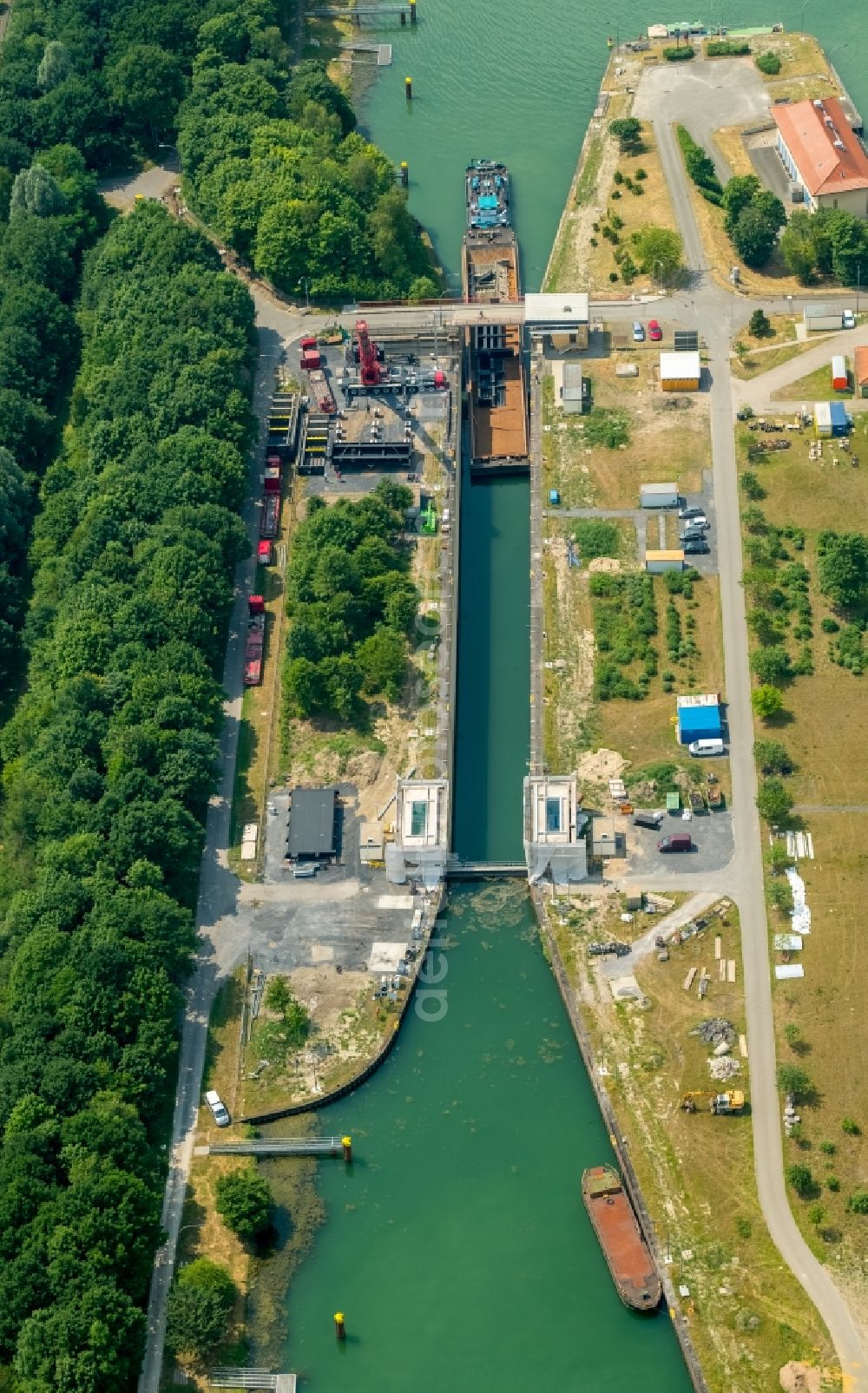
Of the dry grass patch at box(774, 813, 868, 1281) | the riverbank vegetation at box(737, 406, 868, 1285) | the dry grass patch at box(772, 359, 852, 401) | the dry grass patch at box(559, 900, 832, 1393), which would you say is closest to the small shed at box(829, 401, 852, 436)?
the riverbank vegetation at box(737, 406, 868, 1285)

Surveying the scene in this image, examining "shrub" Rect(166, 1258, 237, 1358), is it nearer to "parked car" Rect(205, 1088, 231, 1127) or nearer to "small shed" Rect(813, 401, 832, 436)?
"parked car" Rect(205, 1088, 231, 1127)

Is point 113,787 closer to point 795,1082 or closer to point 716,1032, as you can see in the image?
point 716,1032

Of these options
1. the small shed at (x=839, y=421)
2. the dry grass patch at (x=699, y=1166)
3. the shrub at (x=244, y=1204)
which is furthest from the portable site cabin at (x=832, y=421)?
the shrub at (x=244, y=1204)

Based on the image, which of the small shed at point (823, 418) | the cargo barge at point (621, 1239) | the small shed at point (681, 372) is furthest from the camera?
the small shed at point (681, 372)

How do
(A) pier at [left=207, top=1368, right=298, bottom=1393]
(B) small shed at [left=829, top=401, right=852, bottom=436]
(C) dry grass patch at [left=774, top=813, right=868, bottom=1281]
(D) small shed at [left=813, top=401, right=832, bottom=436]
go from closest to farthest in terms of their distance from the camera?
(A) pier at [left=207, top=1368, right=298, bottom=1393] → (C) dry grass patch at [left=774, top=813, right=868, bottom=1281] → (B) small shed at [left=829, top=401, right=852, bottom=436] → (D) small shed at [left=813, top=401, right=832, bottom=436]

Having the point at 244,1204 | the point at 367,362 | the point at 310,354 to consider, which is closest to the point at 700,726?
the point at 367,362

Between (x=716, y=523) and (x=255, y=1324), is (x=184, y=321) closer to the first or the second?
(x=716, y=523)

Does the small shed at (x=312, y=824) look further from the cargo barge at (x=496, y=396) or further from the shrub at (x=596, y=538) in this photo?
the cargo barge at (x=496, y=396)
